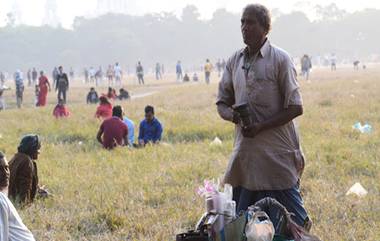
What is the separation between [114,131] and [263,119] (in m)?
6.83

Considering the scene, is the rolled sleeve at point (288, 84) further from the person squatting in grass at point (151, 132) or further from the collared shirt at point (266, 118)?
the person squatting in grass at point (151, 132)

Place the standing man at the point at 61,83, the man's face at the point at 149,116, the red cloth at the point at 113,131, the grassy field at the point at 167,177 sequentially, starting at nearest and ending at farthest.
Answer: the grassy field at the point at 167,177 < the red cloth at the point at 113,131 < the man's face at the point at 149,116 < the standing man at the point at 61,83

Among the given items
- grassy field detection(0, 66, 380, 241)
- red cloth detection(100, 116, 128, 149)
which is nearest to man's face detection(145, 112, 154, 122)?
red cloth detection(100, 116, 128, 149)

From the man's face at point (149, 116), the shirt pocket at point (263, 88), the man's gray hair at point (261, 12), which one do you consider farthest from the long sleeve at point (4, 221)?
the man's face at point (149, 116)

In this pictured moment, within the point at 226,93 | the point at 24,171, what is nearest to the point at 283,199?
the point at 226,93

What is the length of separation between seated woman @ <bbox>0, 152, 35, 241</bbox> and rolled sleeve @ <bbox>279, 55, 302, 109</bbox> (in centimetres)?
187

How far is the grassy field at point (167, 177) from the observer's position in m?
5.67

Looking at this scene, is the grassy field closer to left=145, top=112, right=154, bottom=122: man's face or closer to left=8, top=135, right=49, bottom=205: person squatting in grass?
left=8, top=135, right=49, bottom=205: person squatting in grass

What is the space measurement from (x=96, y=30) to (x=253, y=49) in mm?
104042

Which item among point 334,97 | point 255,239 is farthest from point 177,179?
point 334,97

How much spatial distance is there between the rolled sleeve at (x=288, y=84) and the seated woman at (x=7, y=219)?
6.15ft

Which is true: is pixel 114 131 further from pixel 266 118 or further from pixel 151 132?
pixel 266 118

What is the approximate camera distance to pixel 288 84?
3.75 m

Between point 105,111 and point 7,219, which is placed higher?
point 7,219
